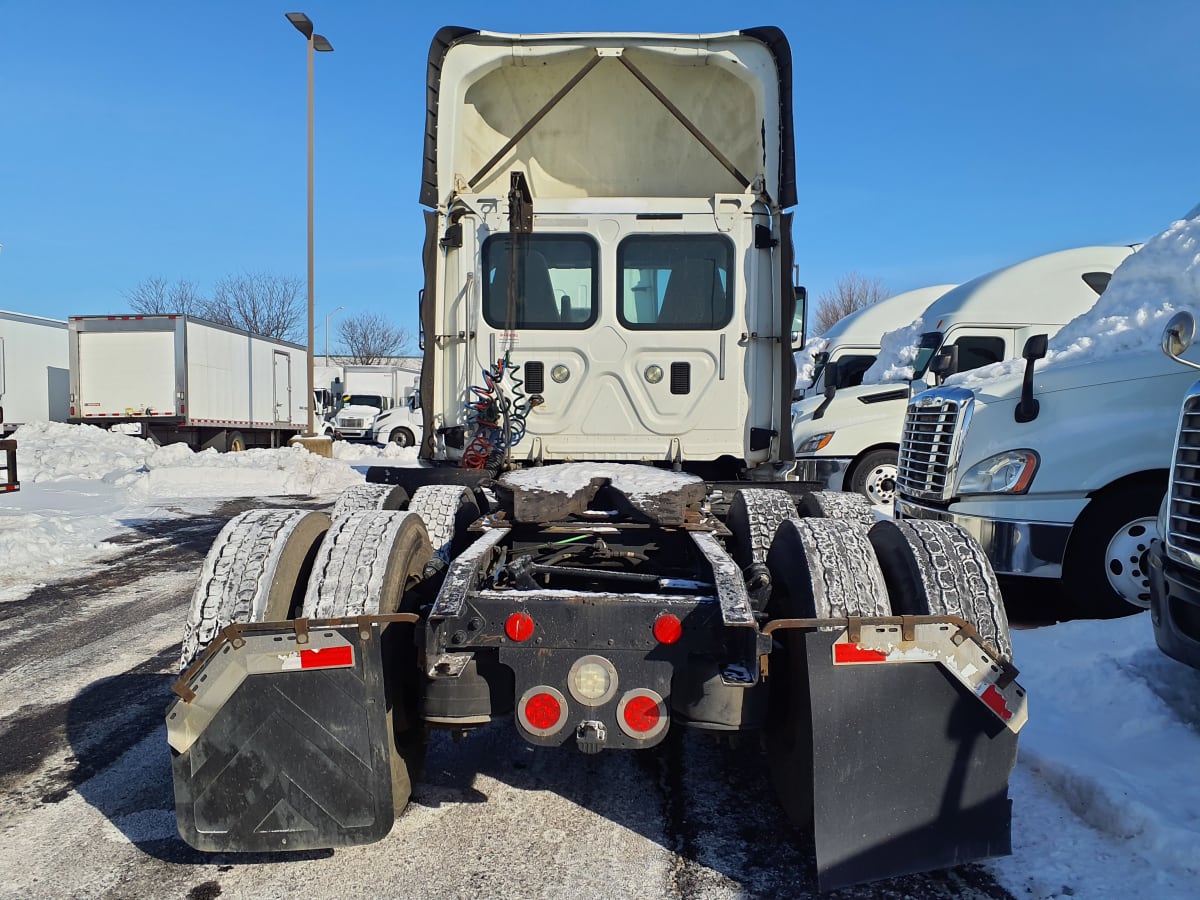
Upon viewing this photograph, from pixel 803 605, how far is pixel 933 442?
444 cm

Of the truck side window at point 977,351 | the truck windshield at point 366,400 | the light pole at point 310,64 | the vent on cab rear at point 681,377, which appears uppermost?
the light pole at point 310,64

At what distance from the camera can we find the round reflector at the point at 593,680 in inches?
108

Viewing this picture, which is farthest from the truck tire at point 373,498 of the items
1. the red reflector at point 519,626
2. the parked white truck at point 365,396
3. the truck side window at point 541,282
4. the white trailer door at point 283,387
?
the parked white truck at point 365,396

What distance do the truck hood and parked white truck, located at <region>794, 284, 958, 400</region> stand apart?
8533mm

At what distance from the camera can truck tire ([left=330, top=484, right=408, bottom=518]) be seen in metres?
4.57

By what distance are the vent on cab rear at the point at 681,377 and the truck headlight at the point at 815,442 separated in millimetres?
5408

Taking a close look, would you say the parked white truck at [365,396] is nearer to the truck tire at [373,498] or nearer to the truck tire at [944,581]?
the truck tire at [373,498]

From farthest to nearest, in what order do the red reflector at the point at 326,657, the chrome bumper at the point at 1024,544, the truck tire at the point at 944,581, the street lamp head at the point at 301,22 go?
the street lamp head at the point at 301,22
the chrome bumper at the point at 1024,544
the truck tire at the point at 944,581
the red reflector at the point at 326,657

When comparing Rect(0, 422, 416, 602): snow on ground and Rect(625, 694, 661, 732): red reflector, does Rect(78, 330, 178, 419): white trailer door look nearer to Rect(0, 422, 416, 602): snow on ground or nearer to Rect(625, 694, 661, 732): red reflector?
Rect(0, 422, 416, 602): snow on ground

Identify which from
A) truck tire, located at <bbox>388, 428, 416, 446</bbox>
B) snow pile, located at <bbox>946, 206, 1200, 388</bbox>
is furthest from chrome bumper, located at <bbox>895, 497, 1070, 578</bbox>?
truck tire, located at <bbox>388, 428, 416, 446</bbox>

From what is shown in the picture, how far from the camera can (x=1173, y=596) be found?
11.7 ft

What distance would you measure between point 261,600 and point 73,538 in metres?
8.67

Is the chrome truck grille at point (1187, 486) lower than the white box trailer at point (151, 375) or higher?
lower

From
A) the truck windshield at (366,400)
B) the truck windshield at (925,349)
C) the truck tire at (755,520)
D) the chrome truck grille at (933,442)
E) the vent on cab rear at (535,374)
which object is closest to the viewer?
the truck tire at (755,520)
